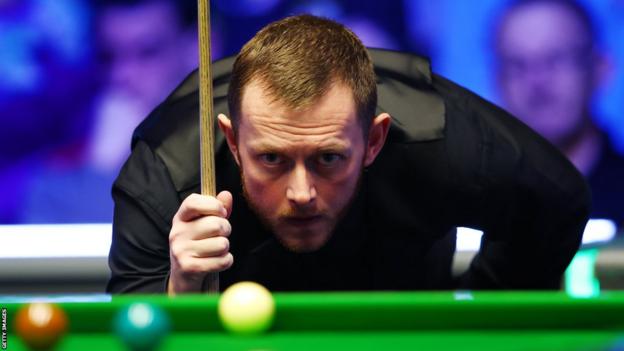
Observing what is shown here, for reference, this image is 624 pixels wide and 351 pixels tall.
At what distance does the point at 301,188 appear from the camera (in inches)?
99.9

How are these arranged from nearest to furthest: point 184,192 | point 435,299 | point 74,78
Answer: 1. point 435,299
2. point 184,192
3. point 74,78

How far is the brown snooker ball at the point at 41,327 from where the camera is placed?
1.74m

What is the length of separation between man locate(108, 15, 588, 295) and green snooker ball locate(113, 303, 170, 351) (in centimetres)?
73

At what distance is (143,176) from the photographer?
284 centimetres

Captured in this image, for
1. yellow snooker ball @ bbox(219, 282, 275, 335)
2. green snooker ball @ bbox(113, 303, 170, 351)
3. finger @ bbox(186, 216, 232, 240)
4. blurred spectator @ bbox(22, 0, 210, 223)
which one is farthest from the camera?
blurred spectator @ bbox(22, 0, 210, 223)

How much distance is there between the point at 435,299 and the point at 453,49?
2.76 m

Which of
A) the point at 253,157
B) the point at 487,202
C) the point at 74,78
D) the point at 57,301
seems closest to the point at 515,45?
the point at 487,202

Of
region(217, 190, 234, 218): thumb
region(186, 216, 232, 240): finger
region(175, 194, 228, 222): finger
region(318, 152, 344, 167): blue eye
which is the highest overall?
region(318, 152, 344, 167): blue eye

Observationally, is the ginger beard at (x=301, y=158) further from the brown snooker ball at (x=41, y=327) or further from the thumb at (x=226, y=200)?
the brown snooker ball at (x=41, y=327)

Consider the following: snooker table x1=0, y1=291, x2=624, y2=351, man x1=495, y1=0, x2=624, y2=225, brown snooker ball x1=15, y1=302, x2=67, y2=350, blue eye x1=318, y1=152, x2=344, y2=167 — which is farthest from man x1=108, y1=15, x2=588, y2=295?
man x1=495, y1=0, x2=624, y2=225

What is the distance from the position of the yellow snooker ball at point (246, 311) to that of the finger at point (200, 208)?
62 cm

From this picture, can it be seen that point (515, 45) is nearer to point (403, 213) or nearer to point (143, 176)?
point (403, 213)

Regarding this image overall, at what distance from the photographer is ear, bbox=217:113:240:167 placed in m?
2.75

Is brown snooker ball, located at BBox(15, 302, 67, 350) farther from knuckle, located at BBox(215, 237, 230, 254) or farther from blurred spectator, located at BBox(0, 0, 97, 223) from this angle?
blurred spectator, located at BBox(0, 0, 97, 223)
